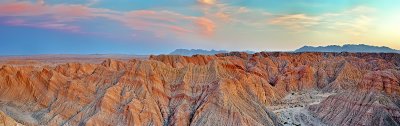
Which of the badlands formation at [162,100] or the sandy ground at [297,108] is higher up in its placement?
the badlands formation at [162,100]

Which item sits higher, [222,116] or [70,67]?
[70,67]

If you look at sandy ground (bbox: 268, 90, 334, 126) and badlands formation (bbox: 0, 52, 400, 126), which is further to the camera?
sandy ground (bbox: 268, 90, 334, 126)

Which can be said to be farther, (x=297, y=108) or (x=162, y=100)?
(x=297, y=108)

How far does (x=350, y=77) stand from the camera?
335 ft

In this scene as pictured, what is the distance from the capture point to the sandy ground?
202ft

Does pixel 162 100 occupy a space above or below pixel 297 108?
above

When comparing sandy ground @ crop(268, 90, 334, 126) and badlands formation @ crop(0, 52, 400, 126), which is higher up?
badlands formation @ crop(0, 52, 400, 126)

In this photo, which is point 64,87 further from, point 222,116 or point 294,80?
point 294,80

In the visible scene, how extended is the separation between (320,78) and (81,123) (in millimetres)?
70843

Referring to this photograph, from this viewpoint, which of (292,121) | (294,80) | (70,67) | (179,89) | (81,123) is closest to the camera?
(81,123)

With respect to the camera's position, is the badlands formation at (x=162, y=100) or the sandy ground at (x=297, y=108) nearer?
the badlands formation at (x=162, y=100)

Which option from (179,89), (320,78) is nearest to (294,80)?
(320,78)

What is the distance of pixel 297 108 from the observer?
72.1 meters

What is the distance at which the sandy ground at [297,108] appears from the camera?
61.6 metres
